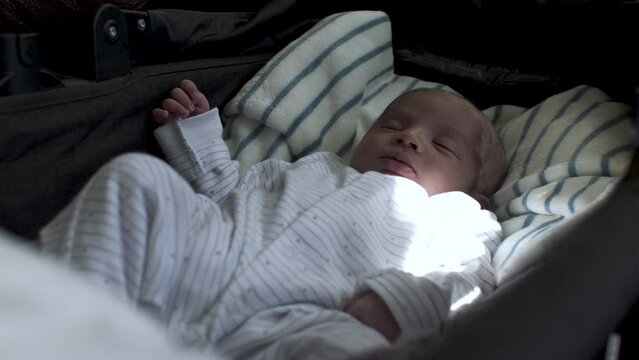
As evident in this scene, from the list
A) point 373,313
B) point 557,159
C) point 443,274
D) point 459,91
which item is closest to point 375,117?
point 459,91

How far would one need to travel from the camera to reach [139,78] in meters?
0.93

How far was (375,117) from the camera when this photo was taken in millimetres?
1216

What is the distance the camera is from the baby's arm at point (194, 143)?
3.00 feet

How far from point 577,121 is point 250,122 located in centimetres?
47

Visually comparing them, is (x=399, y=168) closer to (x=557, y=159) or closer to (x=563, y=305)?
(x=557, y=159)

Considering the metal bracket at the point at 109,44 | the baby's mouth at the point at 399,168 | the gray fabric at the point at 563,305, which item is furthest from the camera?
the baby's mouth at the point at 399,168

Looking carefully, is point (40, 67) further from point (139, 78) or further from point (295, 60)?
point (295, 60)

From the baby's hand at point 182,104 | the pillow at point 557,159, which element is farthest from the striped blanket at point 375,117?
the baby's hand at point 182,104

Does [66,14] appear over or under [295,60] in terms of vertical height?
over

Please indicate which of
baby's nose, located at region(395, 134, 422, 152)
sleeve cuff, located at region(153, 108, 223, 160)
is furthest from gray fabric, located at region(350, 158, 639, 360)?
sleeve cuff, located at region(153, 108, 223, 160)

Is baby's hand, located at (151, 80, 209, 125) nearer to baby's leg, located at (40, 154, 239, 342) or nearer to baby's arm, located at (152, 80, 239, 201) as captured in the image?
baby's arm, located at (152, 80, 239, 201)

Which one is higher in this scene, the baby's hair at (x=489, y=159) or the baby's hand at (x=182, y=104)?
the baby's hand at (x=182, y=104)

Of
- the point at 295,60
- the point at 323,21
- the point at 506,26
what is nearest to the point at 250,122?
the point at 295,60

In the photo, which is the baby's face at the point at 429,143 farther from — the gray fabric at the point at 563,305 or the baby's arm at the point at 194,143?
the gray fabric at the point at 563,305
